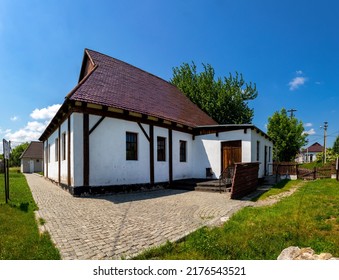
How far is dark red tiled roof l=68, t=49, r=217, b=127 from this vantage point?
35.9ft

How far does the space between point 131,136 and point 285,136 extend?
2626cm

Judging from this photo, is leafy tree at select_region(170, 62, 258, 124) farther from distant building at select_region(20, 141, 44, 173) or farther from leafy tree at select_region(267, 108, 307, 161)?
distant building at select_region(20, 141, 44, 173)

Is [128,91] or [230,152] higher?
[128,91]

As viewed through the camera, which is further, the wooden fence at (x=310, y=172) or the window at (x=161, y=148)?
the wooden fence at (x=310, y=172)

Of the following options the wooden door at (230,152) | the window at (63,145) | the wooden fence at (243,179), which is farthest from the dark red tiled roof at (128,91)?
the wooden fence at (243,179)

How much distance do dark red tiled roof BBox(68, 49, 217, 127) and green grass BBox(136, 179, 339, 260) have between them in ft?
24.3

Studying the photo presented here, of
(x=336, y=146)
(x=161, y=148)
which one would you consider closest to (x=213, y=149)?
(x=161, y=148)

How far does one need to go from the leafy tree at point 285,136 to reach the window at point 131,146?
24833mm

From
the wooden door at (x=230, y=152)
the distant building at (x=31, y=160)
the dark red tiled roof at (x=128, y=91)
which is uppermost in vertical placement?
the dark red tiled roof at (x=128, y=91)

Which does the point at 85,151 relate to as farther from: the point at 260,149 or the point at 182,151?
the point at 260,149

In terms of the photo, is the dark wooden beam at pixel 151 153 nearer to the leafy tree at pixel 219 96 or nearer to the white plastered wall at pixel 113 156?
the white plastered wall at pixel 113 156

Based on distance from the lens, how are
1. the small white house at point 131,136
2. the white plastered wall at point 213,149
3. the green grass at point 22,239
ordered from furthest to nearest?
the white plastered wall at point 213,149
the small white house at point 131,136
the green grass at point 22,239

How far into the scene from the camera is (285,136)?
104 feet

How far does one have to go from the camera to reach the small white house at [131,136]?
10203 millimetres
